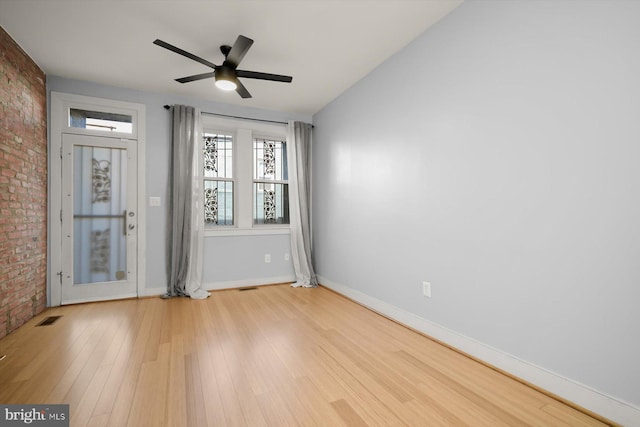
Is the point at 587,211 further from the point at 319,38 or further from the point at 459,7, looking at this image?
the point at 319,38

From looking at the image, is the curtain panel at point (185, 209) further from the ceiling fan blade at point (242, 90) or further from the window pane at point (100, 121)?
the ceiling fan blade at point (242, 90)

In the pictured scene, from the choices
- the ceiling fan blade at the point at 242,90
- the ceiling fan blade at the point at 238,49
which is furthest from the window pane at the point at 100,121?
the ceiling fan blade at the point at 238,49

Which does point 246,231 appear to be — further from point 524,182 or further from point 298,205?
point 524,182

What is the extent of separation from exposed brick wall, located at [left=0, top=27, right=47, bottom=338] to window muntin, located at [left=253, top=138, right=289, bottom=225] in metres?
2.47

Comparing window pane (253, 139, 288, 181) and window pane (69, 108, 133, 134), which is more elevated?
window pane (69, 108, 133, 134)

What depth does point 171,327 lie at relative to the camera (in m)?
2.70

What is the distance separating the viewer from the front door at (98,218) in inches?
134

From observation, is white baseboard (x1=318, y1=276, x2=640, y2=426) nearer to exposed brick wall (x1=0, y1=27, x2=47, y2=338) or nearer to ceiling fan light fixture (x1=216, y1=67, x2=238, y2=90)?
ceiling fan light fixture (x1=216, y1=67, x2=238, y2=90)

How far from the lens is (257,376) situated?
6.10ft

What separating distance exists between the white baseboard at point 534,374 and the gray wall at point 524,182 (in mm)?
46

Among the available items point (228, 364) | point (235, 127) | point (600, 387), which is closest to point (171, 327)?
point (228, 364)

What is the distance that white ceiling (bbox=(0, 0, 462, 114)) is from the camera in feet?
7.34

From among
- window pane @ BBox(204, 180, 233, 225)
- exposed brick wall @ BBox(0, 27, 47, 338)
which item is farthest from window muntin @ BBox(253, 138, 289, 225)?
exposed brick wall @ BBox(0, 27, 47, 338)

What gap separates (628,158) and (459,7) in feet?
5.41
